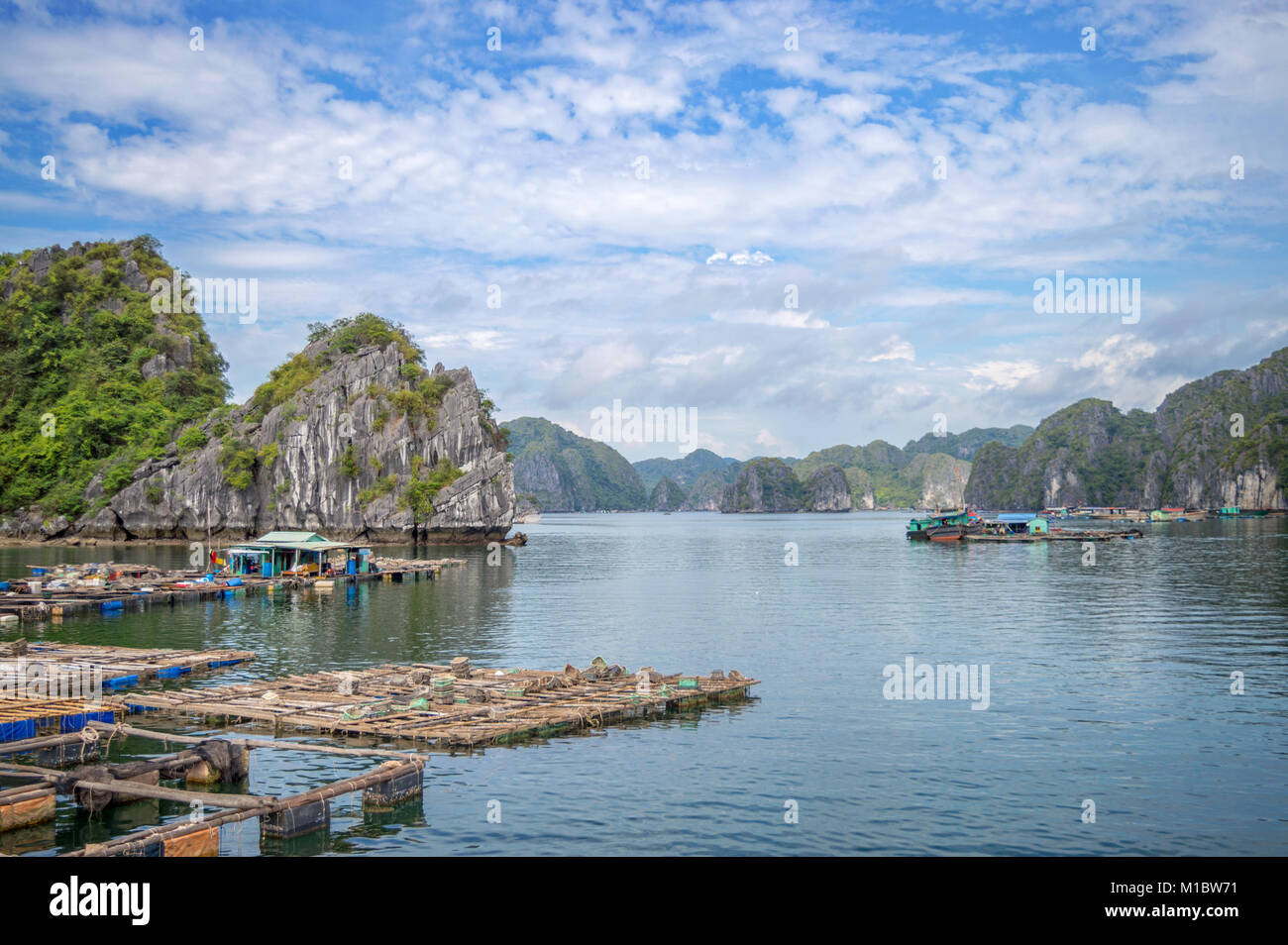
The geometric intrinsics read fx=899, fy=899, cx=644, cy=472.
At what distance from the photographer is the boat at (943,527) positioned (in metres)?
142

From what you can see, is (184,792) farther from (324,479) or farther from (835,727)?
(324,479)

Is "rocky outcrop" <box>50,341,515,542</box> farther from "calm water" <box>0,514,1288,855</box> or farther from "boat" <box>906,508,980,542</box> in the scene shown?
Answer: "boat" <box>906,508,980,542</box>

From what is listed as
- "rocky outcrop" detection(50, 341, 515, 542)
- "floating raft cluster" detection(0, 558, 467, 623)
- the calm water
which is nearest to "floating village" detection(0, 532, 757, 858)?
the calm water

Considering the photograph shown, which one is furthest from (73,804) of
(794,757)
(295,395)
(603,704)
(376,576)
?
(295,395)

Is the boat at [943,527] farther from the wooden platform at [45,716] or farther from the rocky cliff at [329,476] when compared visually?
the wooden platform at [45,716]

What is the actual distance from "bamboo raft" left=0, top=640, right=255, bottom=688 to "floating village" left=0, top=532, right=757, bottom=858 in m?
0.08

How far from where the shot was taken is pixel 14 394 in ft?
479

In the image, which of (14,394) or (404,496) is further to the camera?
(14,394)

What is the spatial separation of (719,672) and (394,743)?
13.1m

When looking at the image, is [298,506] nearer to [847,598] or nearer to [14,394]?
[14,394]

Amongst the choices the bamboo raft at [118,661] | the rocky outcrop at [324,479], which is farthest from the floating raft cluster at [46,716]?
the rocky outcrop at [324,479]

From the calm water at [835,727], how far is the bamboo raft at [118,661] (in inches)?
71.4

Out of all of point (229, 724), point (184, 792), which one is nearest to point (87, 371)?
point (229, 724)

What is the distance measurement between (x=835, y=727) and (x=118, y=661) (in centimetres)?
2926
